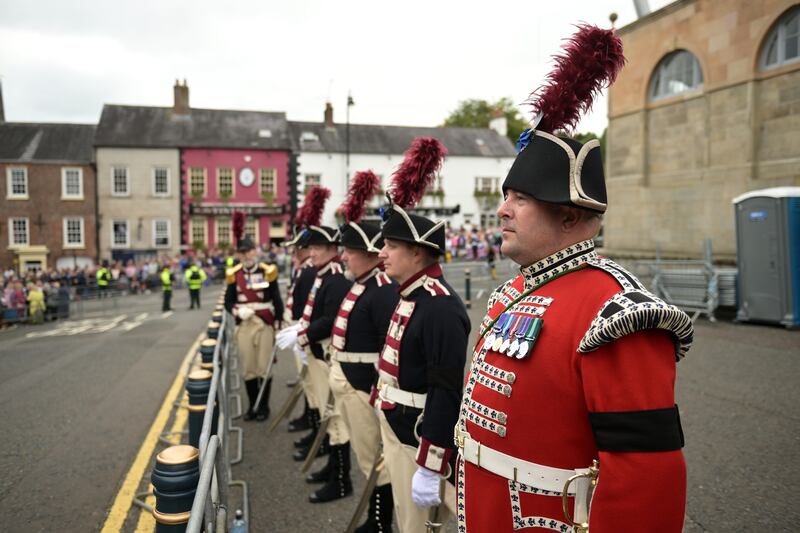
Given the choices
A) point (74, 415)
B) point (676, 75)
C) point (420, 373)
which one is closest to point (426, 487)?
point (420, 373)

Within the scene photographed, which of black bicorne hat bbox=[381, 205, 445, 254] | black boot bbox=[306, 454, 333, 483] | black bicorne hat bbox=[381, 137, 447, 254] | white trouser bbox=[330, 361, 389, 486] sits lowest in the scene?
black boot bbox=[306, 454, 333, 483]

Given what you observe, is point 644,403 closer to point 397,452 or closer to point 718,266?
point 397,452

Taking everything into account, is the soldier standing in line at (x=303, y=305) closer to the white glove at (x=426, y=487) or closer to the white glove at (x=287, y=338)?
the white glove at (x=287, y=338)

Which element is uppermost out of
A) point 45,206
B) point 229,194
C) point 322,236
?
point 229,194

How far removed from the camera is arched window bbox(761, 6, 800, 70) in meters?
13.6

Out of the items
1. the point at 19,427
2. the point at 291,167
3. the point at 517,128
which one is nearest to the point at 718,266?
the point at 19,427

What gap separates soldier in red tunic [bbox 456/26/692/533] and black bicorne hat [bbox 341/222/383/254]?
2.80 m

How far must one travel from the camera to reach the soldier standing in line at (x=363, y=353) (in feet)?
15.3

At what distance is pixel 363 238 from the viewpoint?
5434 millimetres

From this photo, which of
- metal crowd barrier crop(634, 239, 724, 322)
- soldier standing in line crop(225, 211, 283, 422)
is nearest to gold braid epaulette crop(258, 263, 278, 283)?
soldier standing in line crop(225, 211, 283, 422)

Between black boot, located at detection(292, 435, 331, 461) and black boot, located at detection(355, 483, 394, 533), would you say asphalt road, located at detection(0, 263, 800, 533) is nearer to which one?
black boot, located at detection(292, 435, 331, 461)

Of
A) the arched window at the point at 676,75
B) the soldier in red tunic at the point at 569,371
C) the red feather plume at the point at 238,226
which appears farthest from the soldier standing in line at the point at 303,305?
the arched window at the point at 676,75

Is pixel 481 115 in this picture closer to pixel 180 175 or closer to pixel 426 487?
pixel 180 175

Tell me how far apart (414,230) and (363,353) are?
1.48 metres
